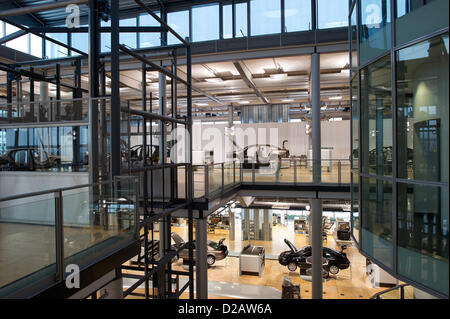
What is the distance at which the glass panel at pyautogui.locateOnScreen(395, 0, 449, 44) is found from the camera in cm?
370

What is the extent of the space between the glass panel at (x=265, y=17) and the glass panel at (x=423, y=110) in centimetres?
1021

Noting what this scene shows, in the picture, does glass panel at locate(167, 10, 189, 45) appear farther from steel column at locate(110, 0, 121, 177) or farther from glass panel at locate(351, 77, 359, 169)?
glass panel at locate(351, 77, 359, 169)

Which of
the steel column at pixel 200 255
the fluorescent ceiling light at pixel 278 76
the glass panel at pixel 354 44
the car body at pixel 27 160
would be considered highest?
the fluorescent ceiling light at pixel 278 76

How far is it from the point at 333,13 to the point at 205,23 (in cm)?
556

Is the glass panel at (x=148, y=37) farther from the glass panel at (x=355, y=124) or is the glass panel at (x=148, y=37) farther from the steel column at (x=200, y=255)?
the glass panel at (x=355, y=124)

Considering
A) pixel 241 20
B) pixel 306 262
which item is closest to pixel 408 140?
pixel 241 20

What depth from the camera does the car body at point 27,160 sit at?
6141 millimetres

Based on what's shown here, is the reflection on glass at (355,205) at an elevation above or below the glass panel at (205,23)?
below

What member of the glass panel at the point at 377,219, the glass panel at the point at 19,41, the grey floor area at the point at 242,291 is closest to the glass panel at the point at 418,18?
the glass panel at the point at 377,219

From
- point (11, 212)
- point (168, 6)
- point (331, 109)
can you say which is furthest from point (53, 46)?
point (331, 109)

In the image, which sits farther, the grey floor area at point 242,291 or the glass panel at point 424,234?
the grey floor area at point 242,291

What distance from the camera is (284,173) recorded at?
41.4ft

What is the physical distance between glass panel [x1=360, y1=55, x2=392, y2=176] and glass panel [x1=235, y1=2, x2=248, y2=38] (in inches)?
368

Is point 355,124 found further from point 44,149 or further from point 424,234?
point 44,149
